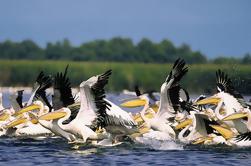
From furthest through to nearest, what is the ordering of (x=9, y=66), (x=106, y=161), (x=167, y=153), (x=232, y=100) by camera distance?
(x=9, y=66)
(x=232, y=100)
(x=167, y=153)
(x=106, y=161)

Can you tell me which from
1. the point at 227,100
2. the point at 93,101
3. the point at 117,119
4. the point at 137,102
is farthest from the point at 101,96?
the point at 227,100

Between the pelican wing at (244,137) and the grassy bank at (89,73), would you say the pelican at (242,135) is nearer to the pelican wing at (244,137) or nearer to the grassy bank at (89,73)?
the pelican wing at (244,137)

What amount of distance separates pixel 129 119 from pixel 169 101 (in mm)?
729

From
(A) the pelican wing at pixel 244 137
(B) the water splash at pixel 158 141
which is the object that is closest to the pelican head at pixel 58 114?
(B) the water splash at pixel 158 141

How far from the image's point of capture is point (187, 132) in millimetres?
13352

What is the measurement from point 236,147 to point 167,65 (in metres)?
26.5

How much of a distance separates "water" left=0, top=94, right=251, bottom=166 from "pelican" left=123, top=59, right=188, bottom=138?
502 millimetres

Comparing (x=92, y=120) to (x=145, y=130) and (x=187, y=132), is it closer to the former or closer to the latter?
(x=145, y=130)

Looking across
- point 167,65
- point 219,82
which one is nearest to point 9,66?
point 167,65

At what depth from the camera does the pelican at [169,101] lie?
12391 mm

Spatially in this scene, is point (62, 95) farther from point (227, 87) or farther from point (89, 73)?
point (89, 73)

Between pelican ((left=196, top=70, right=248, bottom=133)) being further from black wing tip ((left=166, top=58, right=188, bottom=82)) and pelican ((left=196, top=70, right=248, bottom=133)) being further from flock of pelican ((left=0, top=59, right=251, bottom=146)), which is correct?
black wing tip ((left=166, top=58, right=188, bottom=82))

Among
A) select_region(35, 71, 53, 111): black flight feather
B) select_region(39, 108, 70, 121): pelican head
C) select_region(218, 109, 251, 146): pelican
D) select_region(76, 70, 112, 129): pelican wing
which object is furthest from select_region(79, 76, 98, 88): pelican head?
select_region(35, 71, 53, 111): black flight feather

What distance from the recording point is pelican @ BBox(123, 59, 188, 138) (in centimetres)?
1239
